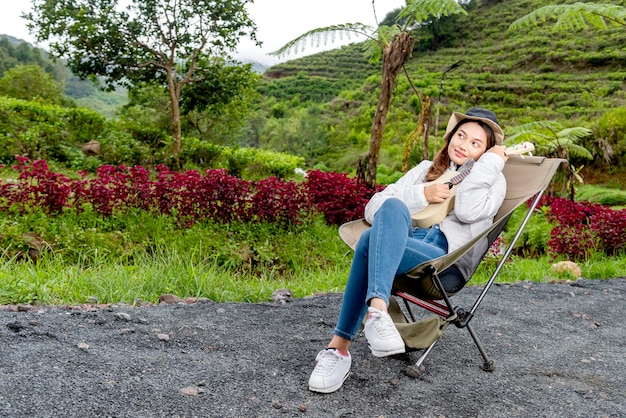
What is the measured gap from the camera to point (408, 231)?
6.18 ft

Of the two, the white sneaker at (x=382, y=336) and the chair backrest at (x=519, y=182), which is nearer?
the white sneaker at (x=382, y=336)

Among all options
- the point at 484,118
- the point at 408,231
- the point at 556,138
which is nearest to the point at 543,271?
the point at 484,118

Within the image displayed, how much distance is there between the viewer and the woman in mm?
1744

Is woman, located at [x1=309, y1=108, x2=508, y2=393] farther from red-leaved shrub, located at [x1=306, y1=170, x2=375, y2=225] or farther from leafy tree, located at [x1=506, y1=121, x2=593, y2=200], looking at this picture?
leafy tree, located at [x1=506, y1=121, x2=593, y2=200]

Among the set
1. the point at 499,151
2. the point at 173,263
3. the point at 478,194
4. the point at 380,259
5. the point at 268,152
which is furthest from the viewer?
the point at 268,152

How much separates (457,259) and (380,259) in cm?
33

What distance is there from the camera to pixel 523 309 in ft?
10.2

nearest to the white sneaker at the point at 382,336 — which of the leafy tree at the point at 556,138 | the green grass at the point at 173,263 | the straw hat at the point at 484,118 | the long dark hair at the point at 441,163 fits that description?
the long dark hair at the point at 441,163

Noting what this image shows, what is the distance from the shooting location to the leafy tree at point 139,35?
1035cm

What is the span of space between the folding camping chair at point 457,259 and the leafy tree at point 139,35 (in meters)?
8.79

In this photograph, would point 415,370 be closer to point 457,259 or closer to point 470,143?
point 457,259

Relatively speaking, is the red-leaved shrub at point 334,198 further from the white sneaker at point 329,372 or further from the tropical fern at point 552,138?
the white sneaker at point 329,372

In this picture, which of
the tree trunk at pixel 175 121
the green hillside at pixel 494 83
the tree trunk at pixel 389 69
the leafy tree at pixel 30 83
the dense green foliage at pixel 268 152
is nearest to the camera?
the dense green foliage at pixel 268 152

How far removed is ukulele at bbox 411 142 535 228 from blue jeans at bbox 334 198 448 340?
0.47 ft
